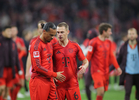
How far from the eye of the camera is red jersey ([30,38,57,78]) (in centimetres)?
480

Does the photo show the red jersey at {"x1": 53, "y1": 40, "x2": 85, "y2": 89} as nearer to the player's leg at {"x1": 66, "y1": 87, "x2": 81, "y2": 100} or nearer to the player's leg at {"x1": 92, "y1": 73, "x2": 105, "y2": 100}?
the player's leg at {"x1": 66, "y1": 87, "x2": 81, "y2": 100}

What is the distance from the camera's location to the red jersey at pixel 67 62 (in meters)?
5.42

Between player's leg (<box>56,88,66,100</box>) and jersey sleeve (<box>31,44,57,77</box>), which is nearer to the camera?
jersey sleeve (<box>31,44,57,77</box>)

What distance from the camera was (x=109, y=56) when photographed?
7.51m

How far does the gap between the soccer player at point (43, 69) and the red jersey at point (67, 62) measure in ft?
1.37

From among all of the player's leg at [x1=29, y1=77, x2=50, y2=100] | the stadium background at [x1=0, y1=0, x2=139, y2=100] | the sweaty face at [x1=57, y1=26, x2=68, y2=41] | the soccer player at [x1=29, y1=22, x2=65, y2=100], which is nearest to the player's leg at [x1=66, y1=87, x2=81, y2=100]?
the soccer player at [x1=29, y1=22, x2=65, y2=100]

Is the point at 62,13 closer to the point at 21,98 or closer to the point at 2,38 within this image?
the point at 21,98

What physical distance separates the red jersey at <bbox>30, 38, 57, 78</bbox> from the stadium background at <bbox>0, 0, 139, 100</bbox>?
1490cm

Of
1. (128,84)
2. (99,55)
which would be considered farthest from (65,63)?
(128,84)

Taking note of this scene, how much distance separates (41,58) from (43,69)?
282mm

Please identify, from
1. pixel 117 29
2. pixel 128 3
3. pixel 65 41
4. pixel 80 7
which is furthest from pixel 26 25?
pixel 65 41

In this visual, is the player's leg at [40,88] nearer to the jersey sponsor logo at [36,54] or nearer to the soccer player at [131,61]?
the jersey sponsor logo at [36,54]

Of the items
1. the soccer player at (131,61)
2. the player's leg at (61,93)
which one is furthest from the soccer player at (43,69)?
the soccer player at (131,61)

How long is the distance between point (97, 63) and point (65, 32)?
2.21 m
